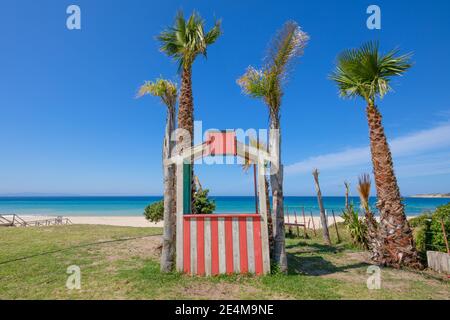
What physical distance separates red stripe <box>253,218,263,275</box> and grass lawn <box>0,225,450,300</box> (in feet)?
0.89

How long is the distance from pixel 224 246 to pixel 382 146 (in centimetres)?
645

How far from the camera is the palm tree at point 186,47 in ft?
30.5

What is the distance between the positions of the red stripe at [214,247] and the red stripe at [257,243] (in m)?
0.96

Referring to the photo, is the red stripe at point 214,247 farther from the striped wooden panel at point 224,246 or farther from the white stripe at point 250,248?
the white stripe at point 250,248

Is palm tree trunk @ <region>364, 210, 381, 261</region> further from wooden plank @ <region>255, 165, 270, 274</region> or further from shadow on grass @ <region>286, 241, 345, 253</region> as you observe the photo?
wooden plank @ <region>255, 165, 270, 274</region>

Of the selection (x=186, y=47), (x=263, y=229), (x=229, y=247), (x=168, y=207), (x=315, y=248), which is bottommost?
(x=315, y=248)

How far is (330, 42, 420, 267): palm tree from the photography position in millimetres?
7723

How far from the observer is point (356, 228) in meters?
10.5

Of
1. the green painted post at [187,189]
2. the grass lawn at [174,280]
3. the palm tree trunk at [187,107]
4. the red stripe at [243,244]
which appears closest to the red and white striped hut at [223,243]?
the red stripe at [243,244]

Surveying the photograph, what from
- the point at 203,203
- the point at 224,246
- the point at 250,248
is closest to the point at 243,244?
the point at 250,248

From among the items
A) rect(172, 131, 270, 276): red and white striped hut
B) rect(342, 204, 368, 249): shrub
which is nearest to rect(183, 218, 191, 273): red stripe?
rect(172, 131, 270, 276): red and white striped hut

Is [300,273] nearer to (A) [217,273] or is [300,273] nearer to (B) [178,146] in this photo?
(A) [217,273]

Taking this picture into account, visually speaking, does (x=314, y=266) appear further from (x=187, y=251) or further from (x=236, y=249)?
(x=187, y=251)
